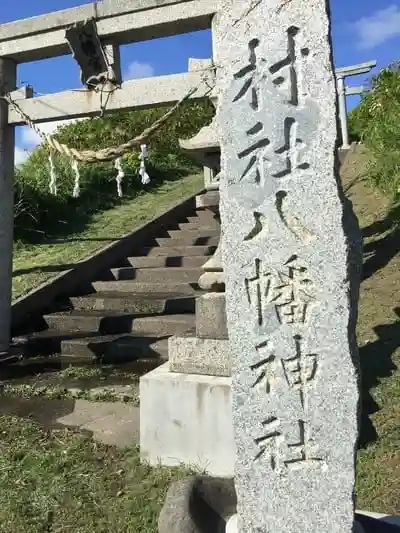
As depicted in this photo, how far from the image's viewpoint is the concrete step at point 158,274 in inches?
323

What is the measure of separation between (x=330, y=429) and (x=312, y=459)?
6.4 inches

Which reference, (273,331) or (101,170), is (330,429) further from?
(101,170)

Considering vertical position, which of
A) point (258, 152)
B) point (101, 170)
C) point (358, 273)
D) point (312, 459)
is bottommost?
point (312, 459)

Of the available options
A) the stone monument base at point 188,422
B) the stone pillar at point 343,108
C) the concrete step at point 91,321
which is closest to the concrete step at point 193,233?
the concrete step at point 91,321

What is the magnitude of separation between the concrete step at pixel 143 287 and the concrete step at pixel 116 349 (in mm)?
1250

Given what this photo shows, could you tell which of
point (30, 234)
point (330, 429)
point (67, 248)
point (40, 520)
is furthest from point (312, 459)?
point (30, 234)

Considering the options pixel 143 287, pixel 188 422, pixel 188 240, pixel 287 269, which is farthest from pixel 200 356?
pixel 188 240

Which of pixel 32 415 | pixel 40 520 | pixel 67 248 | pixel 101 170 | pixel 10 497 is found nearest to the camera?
pixel 40 520

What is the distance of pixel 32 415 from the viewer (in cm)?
489

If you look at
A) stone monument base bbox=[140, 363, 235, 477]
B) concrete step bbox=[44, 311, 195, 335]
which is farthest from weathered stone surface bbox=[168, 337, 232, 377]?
concrete step bbox=[44, 311, 195, 335]

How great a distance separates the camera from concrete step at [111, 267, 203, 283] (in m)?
8.20

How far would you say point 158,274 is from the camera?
842cm

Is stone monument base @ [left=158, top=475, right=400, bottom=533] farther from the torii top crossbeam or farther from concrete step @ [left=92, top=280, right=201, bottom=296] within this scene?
concrete step @ [left=92, top=280, right=201, bottom=296]

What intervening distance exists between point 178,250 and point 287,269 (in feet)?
22.4
